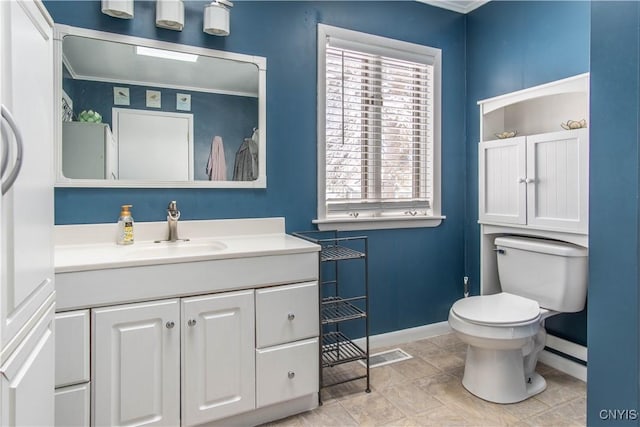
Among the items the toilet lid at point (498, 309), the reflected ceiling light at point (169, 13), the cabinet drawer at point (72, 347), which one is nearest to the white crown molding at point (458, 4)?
the reflected ceiling light at point (169, 13)

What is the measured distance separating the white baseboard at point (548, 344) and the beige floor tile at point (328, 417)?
0.64m

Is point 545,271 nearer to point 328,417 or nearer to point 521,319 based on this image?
point 521,319

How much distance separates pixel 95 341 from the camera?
145 cm

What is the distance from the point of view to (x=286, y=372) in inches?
71.4

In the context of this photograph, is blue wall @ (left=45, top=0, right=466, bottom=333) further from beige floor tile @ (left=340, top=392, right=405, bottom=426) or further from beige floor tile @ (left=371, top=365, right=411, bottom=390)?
beige floor tile @ (left=340, top=392, right=405, bottom=426)

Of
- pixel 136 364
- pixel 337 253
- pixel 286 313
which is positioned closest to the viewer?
pixel 136 364

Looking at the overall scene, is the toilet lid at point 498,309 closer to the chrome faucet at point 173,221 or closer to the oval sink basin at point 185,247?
the oval sink basin at point 185,247

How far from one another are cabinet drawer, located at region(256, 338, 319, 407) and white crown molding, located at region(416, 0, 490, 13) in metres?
2.40

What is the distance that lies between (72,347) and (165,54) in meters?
1.44

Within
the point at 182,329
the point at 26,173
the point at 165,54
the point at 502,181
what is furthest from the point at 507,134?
the point at 26,173

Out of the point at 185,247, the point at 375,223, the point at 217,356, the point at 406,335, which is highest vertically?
the point at 375,223

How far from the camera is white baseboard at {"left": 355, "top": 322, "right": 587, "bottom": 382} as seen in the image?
7.34 feet

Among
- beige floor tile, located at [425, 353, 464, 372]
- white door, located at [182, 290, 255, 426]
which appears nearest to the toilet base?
beige floor tile, located at [425, 353, 464, 372]

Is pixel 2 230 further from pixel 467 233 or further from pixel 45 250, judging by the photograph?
pixel 467 233
